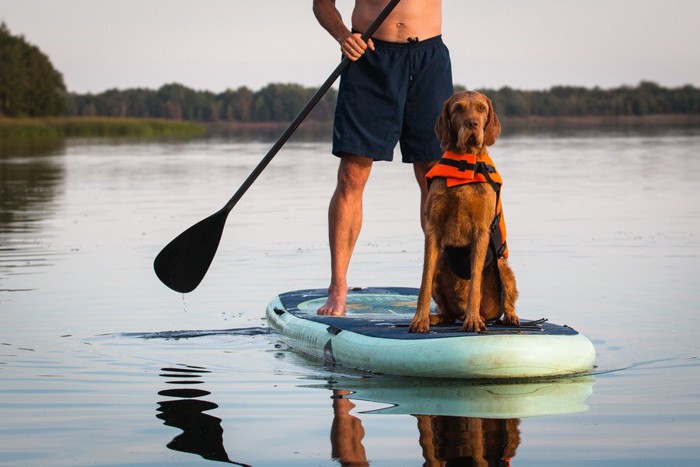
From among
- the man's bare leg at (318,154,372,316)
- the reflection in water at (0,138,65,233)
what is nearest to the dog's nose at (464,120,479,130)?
the man's bare leg at (318,154,372,316)

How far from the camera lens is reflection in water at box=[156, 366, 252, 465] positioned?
4411 mm

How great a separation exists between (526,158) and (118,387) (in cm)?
2345

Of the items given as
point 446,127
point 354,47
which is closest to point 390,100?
point 354,47

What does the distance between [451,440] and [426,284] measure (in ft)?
4.98

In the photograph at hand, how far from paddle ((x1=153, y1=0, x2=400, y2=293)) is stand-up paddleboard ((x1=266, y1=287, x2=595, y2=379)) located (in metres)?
1.18

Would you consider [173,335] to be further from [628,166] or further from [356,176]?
[628,166]

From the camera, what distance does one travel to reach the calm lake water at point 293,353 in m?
4.46

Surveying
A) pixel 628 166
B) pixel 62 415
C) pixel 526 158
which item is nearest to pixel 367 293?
pixel 62 415

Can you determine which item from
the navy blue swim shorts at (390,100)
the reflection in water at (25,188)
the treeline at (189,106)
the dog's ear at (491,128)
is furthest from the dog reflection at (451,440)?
the treeline at (189,106)

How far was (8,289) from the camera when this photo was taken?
877 centimetres

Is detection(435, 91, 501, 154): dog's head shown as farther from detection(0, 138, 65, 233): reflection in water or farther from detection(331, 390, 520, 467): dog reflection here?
detection(0, 138, 65, 233): reflection in water

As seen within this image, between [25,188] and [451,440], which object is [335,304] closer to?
[451,440]

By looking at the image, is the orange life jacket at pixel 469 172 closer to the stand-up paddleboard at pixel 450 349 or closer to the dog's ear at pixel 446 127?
the dog's ear at pixel 446 127

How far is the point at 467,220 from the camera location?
584cm
